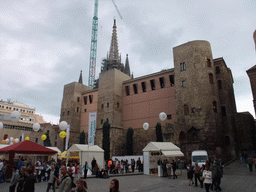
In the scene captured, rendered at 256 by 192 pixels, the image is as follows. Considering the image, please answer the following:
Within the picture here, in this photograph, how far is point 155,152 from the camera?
19484 mm

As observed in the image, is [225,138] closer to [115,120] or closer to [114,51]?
[115,120]

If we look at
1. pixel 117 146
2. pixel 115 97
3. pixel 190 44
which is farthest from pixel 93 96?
pixel 190 44

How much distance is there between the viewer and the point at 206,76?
27.7 meters

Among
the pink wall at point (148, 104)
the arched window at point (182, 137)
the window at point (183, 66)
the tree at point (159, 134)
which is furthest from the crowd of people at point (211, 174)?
the window at point (183, 66)

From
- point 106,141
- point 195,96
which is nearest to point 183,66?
point 195,96

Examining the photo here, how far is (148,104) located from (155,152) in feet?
48.1

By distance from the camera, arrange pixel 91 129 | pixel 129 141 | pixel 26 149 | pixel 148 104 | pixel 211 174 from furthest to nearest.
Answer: pixel 148 104
pixel 129 141
pixel 91 129
pixel 26 149
pixel 211 174

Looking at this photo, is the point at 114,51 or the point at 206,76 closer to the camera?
the point at 206,76

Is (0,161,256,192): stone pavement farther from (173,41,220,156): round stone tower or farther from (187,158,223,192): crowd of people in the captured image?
(173,41,220,156): round stone tower

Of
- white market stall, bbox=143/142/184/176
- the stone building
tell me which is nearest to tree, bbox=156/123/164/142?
the stone building

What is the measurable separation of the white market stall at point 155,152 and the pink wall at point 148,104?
11.1m

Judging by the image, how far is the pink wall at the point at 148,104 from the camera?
31.4 meters

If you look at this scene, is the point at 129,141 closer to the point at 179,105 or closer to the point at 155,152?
the point at 179,105

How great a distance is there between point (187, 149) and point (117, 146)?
41.7 ft
